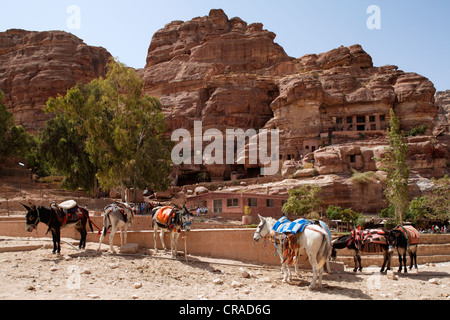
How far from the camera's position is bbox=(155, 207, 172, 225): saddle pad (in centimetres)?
1513

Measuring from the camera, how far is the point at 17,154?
50.6 m

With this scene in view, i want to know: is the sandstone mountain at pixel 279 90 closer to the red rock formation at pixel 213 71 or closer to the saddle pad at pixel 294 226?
the red rock formation at pixel 213 71

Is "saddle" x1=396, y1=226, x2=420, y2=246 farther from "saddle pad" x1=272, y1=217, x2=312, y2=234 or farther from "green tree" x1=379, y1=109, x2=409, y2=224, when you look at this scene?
"green tree" x1=379, y1=109, x2=409, y2=224

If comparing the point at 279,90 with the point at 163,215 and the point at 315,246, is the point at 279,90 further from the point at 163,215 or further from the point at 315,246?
the point at 315,246

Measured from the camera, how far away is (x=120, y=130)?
32031 mm

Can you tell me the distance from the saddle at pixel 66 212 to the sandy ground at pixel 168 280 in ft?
4.13

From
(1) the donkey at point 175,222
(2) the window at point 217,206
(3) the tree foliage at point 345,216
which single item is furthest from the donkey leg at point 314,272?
(3) the tree foliage at point 345,216

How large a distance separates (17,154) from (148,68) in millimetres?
36594

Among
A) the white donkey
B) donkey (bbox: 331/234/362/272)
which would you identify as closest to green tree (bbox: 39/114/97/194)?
donkey (bbox: 331/234/362/272)

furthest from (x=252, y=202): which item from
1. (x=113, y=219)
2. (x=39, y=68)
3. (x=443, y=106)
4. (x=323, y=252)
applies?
(x=443, y=106)

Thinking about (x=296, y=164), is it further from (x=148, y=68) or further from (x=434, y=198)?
(x=148, y=68)

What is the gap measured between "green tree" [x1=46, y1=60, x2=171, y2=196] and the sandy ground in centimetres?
1831

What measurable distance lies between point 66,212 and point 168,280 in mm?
5703
